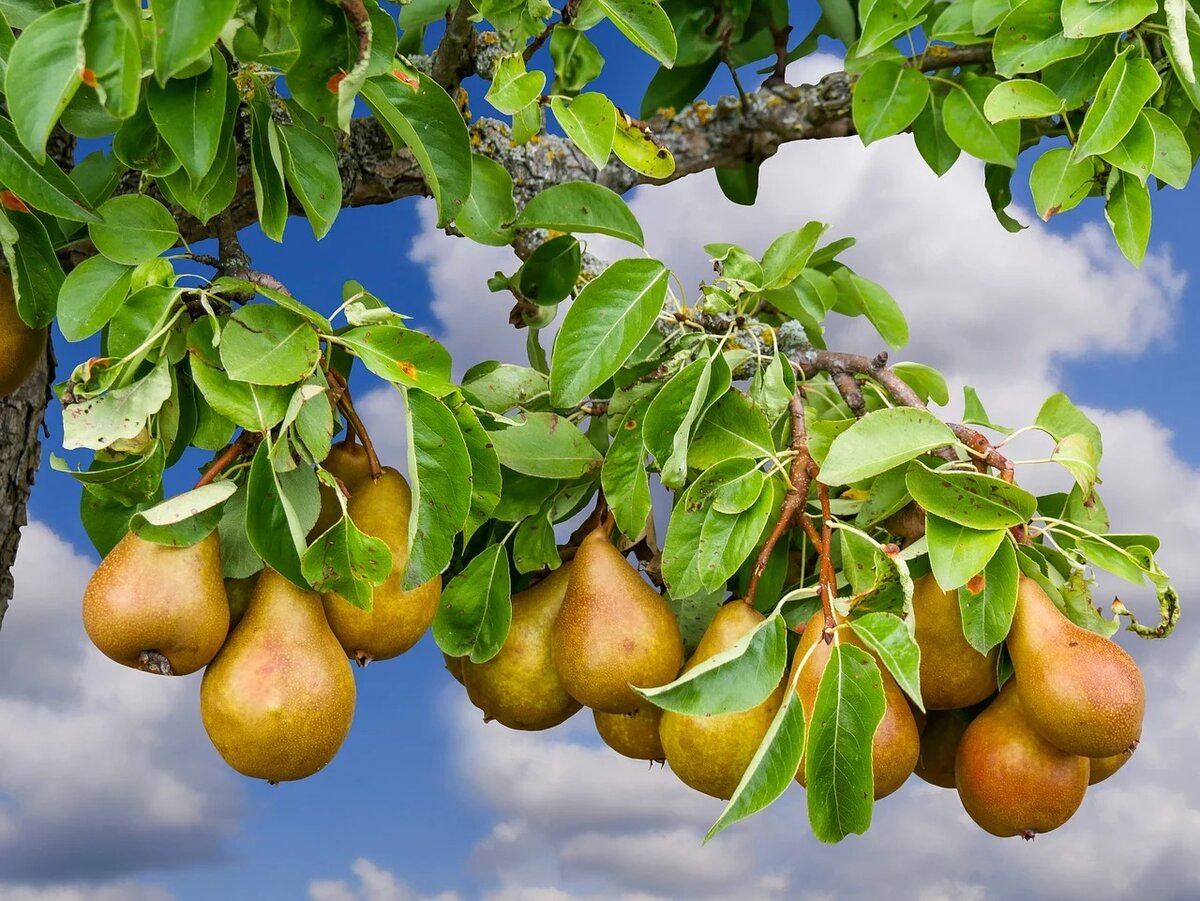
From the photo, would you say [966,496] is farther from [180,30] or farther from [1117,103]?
[180,30]

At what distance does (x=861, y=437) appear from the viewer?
1.23 metres

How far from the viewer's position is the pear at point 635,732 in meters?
1.31

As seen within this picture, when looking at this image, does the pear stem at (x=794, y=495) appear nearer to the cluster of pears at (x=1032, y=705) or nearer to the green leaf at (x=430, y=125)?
the cluster of pears at (x=1032, y=705)

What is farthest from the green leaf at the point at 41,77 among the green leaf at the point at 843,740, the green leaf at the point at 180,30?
the green leaf at the point at 843,740

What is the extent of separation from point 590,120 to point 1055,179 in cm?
67

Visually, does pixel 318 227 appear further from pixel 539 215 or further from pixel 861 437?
pixel 861 437

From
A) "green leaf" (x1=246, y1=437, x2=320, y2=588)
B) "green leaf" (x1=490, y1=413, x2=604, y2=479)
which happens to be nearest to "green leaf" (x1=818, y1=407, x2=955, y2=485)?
"green leaf" (x1=490, y1=413, x2=604, y2=479)

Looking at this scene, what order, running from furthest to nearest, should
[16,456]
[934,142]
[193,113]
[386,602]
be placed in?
1. [934,142]
2. [16,456]
3. [386,602]
4. [193,113]

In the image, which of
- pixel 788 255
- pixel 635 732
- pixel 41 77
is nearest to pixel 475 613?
pixel 635 732

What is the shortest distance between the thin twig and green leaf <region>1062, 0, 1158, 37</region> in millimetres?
1023

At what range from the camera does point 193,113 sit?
3.41ft

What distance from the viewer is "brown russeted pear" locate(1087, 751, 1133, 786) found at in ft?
4.34

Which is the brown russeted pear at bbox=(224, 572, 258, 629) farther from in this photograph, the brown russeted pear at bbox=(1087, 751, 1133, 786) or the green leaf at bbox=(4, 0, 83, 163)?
the brown russeted pear at bbox=(1087, 751, 1133, 786)

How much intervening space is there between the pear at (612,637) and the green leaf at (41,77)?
64 cm
